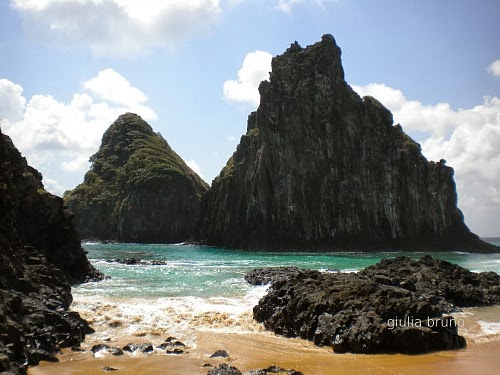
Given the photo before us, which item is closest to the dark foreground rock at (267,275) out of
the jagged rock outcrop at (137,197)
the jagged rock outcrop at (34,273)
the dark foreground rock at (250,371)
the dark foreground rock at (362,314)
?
the dark foreground rock at (362,314)

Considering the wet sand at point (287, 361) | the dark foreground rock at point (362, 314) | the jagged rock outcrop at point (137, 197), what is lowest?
the wet sand at point (287, 361)

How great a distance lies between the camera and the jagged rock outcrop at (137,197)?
445ft

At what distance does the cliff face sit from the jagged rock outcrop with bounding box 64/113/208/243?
30.1 metres

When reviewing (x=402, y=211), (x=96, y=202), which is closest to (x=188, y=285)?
(x=402, y=211)

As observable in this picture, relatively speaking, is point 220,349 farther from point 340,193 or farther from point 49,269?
point 340,193

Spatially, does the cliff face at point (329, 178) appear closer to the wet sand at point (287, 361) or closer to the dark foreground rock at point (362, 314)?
the dark foreground rock at point (362, 314)

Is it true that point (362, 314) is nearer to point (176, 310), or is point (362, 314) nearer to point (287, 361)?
point (287, 361)

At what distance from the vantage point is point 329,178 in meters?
102

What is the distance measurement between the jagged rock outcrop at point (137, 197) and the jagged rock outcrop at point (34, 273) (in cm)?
9786

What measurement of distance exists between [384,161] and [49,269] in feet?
301

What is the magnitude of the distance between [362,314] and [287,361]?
12.6 ft

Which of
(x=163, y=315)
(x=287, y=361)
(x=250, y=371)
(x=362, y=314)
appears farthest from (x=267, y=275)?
(x=250, y=371)

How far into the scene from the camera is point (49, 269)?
22469 millimetres

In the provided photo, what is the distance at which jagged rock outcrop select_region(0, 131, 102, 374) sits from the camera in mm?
13258
